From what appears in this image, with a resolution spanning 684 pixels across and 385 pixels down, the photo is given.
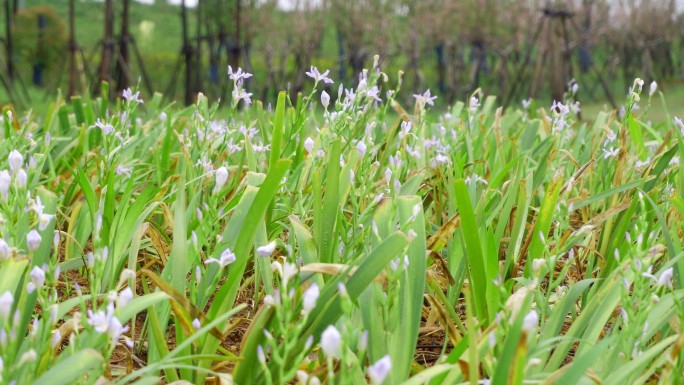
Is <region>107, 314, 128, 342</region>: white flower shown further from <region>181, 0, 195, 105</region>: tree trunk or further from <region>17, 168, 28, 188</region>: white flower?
<region>181, 0, 195, 105</region>: tree trunk

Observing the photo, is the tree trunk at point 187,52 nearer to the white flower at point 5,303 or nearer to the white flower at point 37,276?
the white flower at point 37,276

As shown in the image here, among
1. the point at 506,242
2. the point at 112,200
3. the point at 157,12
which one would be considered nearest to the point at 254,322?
the point at 112,200

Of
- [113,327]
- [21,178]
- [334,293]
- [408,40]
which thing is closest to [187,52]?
[21,178]

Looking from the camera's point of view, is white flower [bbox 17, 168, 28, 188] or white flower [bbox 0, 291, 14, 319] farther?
A: white flower [bbox 17, 168, 28, 188]

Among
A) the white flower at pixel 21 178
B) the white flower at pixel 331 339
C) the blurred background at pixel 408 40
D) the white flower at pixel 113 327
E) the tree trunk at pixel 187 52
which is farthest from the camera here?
the blurred background at pixel 408 40

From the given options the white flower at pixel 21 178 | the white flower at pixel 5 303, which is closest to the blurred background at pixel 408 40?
the white flower at pixel 21 178

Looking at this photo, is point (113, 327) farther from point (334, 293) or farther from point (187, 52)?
point (187, 52)

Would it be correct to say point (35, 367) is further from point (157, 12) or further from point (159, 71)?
point (157, 12)

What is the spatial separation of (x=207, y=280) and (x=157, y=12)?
4592 centimetres

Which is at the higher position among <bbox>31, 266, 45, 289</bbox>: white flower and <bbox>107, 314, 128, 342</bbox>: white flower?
<bbox>31, 266, 45, 289</bbox>: white flower

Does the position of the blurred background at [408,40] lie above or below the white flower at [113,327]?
below

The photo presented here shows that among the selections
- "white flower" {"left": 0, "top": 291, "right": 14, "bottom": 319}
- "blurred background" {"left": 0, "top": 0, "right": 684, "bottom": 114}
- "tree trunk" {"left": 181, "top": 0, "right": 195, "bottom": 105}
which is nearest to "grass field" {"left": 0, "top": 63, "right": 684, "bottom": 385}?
"white flower" {"left": 0, "top": 291, "right": 14, "bottom": 319}

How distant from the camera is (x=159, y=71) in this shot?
31.4 meters

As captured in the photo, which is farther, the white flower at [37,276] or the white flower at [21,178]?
the white flower at [21,178]
